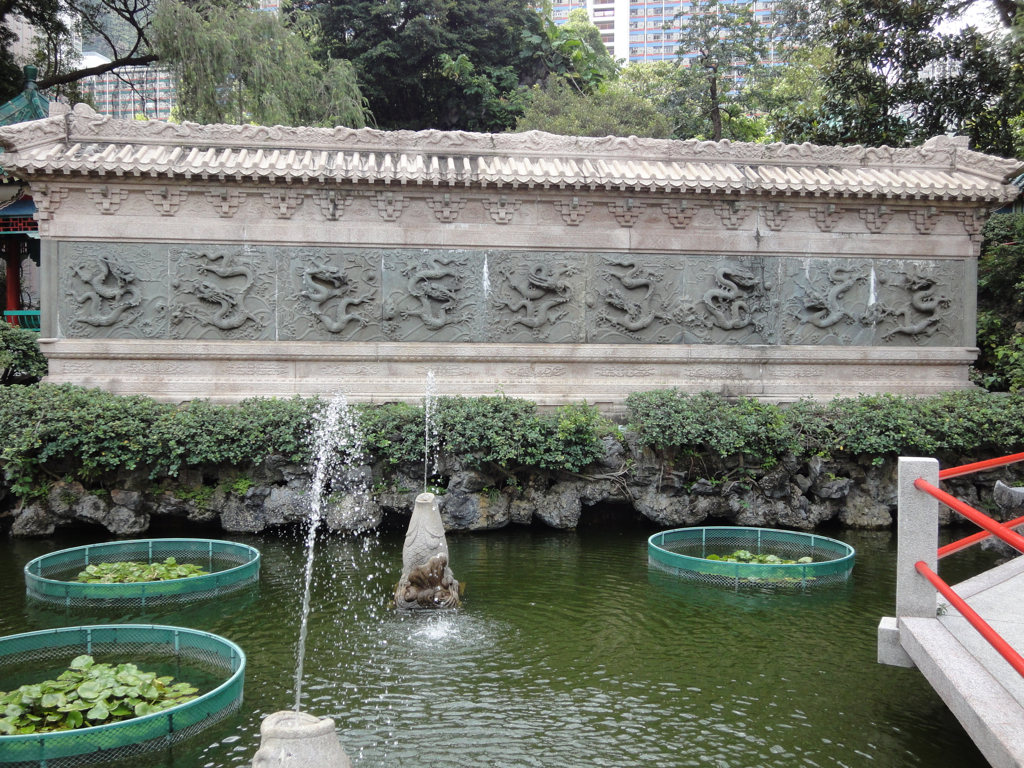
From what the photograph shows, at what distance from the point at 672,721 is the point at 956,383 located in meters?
8.75

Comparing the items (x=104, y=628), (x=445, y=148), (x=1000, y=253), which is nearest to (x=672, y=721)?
A: (x=104, y=628)

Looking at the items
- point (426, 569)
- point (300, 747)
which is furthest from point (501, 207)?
point (300, 747)

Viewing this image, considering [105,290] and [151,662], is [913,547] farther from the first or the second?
[105,290]

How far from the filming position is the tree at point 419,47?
2305 cm

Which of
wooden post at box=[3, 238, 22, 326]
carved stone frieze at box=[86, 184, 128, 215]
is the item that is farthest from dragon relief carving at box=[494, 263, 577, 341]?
wooden post at box=[3, 238, 22, 326]

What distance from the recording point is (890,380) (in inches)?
443

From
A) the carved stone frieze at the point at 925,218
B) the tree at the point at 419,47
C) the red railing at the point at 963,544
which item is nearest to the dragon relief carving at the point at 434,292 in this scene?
the carved stone frieze at the point at 925,218

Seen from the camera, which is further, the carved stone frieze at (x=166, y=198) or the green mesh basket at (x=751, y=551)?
the carved stone frieze at (x=166, y=198)

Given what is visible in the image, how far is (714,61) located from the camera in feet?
71.6

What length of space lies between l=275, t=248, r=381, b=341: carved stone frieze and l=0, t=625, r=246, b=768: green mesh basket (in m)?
5.41

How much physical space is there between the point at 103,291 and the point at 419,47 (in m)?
16.1

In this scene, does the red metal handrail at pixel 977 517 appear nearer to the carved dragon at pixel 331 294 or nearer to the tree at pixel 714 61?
the carved dragon at pixel 331 294

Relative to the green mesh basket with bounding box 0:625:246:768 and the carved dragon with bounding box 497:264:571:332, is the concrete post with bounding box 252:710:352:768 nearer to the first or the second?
the green mesh basket with bounding box 0:625:246:768

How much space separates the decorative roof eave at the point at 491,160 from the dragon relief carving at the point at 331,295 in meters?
1.17
